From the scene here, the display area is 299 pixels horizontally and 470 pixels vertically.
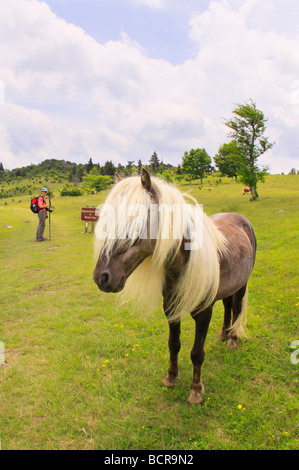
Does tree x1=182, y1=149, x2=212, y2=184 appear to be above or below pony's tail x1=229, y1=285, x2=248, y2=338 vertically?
above

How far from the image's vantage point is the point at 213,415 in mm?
2828

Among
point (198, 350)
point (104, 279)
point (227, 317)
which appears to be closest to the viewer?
point (104, 279)

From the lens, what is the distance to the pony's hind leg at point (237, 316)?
13.2 ft

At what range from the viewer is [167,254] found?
2242 mm

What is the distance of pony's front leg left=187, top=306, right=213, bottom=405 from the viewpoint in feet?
9.28

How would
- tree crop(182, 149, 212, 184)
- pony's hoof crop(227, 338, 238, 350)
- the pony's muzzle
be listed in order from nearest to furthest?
the pony's muzzle, pony's hoof crop(227, 338, 238, 350), tree crop(182, 149, 212, 184)

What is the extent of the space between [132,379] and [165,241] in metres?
2.33

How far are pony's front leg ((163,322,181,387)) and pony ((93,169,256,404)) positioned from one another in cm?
1

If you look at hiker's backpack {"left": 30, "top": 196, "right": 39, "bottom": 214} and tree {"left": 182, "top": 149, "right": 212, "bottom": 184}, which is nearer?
hiker's backpack {"left": 30, "top": 196, "right": 39, "bottom": 214}

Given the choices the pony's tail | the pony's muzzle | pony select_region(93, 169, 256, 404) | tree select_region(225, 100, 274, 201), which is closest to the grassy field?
the pony's tail

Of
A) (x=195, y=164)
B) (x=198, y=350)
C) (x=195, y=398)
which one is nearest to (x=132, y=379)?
(x=195, y=398)

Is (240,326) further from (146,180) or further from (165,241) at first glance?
(146,180)

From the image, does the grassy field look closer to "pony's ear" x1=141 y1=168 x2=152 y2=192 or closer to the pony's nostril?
"pony's ear" x1=141 y1=168 x2=152 y2=192

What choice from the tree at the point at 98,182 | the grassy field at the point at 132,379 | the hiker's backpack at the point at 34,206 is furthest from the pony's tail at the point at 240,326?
the tree at the point at 98,182
